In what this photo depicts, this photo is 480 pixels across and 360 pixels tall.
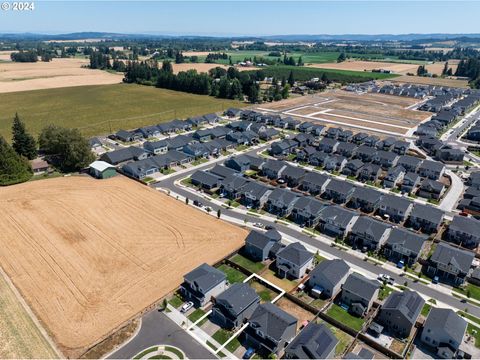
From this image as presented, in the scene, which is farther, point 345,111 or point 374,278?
point 345,111

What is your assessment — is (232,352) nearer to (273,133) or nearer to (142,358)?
(142,358)

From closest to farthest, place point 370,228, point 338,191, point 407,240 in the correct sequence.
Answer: point 407,240
point 370,228
point 338,191

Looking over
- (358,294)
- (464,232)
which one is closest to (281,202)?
(358,294)

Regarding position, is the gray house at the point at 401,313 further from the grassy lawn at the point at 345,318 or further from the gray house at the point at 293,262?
the gray house at the point at 293,262

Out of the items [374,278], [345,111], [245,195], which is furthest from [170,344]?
[345,111]

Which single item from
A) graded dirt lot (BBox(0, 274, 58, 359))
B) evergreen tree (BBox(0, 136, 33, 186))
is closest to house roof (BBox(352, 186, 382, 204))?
graded dirt lot (BBox(0, 274, 58, 359))

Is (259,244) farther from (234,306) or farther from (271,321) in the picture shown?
(271,321)
